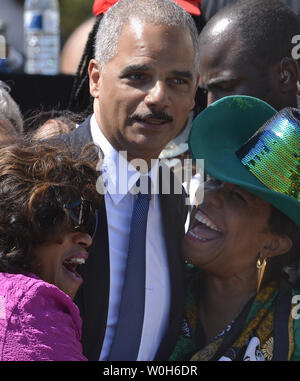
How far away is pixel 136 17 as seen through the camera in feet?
8.40

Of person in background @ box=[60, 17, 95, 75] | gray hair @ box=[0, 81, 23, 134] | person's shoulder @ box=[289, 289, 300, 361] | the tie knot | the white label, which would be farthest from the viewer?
person in background @ box=[60, 17, 95, 75]

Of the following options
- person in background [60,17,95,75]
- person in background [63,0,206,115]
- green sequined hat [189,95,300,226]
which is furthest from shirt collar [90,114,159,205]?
person in background [60,17,95,75]

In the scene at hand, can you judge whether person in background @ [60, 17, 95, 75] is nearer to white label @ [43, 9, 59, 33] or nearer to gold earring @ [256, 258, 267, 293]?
white label @ [43, 9, 59, 33]

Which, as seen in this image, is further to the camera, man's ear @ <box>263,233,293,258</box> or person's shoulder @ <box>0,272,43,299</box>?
→ man's ear @ <box>263,233,293,258</box>

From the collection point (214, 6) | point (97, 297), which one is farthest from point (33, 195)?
point (214, 6)

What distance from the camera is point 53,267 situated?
1.91 m

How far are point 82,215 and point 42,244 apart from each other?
0.17 metres

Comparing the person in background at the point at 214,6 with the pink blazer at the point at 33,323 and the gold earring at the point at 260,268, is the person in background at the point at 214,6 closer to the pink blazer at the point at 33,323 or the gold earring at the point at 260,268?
the gold earring at the point at 260,268

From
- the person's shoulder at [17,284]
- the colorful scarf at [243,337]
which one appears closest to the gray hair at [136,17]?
the colorful scarf at [243,337]

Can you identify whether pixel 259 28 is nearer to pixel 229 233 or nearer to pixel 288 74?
pixel 288 74

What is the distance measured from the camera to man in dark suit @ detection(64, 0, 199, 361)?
2455mm
